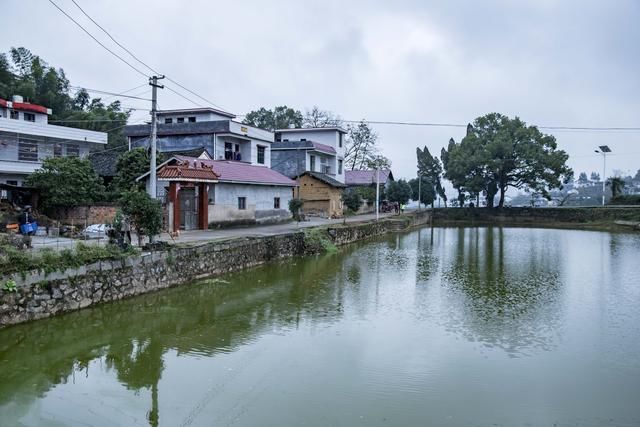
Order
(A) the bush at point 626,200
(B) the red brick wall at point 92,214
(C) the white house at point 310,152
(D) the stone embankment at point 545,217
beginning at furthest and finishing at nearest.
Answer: (A) the bush at point 626,200, (D) the stone embankment at point 545,217, (C) the white house at point 310,152, (B) the red brick wall at point 92,214

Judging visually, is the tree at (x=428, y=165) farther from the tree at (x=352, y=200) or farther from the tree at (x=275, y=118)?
the tree at (x=352, y=200)

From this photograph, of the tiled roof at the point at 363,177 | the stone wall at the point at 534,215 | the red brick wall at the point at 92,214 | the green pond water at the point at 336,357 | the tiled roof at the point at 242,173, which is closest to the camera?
the green pond water at the point at 336,357

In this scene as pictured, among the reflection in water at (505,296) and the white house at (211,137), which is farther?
the white house at (211,137)

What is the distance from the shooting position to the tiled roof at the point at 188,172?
70.5 feet

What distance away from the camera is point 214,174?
77.5ft

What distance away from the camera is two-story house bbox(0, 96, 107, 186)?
93.8 feet

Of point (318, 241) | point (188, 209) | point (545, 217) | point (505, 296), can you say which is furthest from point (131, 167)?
point (545, 217)

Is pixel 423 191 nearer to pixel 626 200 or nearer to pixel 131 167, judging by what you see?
pixel 626 200

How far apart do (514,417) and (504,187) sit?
50720 millimetres

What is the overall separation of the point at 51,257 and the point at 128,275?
2608mm

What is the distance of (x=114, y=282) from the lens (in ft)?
46.1

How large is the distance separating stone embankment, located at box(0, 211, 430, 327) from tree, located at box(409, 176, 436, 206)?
36.2 m

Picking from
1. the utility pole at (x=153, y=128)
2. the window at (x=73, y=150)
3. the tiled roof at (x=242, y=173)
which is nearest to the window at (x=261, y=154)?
the tiled roof at (x=242, y=173)

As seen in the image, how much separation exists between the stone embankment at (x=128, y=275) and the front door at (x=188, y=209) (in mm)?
4257
